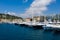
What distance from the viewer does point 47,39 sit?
1853 cm

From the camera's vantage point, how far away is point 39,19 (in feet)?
176

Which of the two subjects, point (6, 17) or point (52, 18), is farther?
point (6, 17)

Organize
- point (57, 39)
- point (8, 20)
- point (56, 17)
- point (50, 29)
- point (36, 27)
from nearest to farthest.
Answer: point (57, 39)
point (50, 29)
point (36, 27)
point (56, 17)
point (8, 20)

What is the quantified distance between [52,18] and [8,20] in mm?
44803

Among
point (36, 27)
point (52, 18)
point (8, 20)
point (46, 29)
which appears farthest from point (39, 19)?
point (8, 20)

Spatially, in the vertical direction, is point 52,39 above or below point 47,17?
below

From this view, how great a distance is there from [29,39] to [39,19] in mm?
35079

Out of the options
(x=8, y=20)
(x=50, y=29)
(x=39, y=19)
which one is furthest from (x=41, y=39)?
(x=8, y=20)

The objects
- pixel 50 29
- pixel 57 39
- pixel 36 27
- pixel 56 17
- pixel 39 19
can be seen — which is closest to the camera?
pixel 57 39

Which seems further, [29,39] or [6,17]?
[6,17]

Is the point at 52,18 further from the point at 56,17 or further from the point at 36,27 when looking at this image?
the point at 36,27

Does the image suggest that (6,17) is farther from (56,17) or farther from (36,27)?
(36,27)

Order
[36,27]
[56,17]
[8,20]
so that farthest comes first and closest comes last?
[8,20], [56,17], [36,27]

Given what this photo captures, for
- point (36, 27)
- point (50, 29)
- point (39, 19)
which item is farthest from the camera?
point (39, 19)
